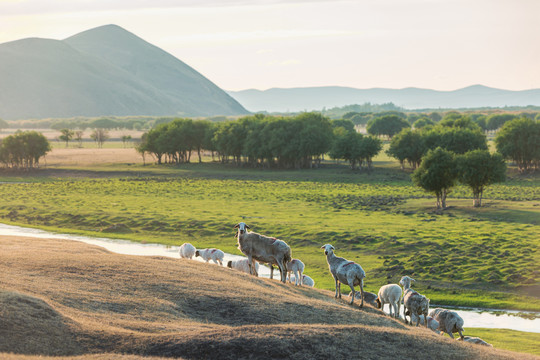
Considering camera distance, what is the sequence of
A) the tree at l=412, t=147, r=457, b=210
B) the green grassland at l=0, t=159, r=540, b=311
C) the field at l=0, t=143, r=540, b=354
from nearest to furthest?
the field at l=0, t=143, r=540, b=354 → the green grassland at l=0, t=159, r=540, b=311 → the tree at l=412, t=147, r=457, b=210

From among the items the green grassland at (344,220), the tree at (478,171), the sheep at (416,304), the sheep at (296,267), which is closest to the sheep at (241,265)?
the sheep at (296,267)

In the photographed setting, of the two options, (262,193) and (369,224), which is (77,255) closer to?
(369,224)

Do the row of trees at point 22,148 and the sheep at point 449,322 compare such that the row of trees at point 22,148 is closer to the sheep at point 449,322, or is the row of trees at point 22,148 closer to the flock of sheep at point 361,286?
the flock of sheep at point 361,286

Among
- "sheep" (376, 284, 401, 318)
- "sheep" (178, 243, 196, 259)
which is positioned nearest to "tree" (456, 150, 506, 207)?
"sheep" (178, 243, 196, 259)

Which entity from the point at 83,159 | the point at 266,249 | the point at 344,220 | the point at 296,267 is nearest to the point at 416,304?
the point at 296,267

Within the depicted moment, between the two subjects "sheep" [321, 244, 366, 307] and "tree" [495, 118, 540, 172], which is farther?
"tree" [495, 118, 540, 172]

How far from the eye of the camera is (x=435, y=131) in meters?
129

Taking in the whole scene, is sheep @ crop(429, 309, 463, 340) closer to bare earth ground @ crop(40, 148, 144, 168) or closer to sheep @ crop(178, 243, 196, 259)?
sheep @ crop(178, 243, 196, 259)

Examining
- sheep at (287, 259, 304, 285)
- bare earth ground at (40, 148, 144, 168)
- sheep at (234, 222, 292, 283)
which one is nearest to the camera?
sheep at (234, 222, 292, 283)

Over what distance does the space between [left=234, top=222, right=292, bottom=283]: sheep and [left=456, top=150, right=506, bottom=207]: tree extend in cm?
4867

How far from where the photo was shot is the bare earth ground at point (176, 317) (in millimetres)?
16312

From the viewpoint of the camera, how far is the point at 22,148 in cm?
13138

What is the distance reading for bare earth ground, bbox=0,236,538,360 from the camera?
16.3 m

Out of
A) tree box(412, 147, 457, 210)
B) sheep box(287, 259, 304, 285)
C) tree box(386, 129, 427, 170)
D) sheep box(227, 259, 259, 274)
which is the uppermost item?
tree box(386, 129, 427, 170)
